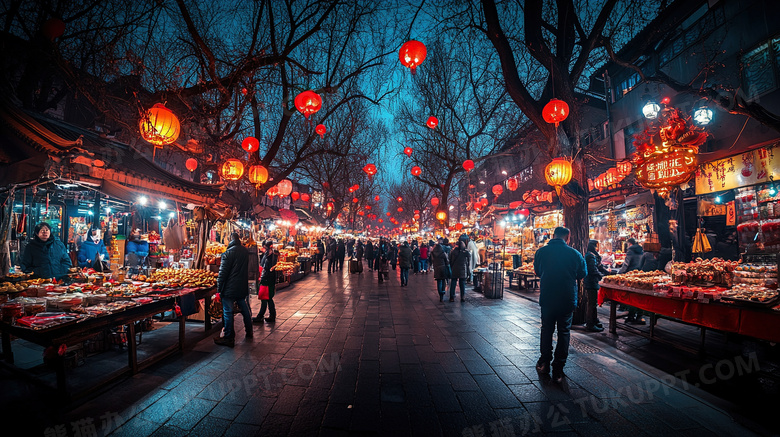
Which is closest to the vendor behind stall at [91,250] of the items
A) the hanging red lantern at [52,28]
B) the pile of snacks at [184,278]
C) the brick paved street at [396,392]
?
the pile of snacks at [184,278]

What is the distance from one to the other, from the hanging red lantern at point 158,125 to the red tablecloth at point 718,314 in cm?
939

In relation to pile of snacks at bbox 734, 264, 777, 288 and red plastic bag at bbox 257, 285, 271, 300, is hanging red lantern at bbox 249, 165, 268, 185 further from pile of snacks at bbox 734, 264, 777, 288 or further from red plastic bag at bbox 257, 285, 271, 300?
pile of snacks at bbox 734, 264, 777, 288

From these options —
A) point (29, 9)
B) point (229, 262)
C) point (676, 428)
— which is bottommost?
point (676, 428)

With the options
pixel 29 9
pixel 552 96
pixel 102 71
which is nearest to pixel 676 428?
pixel 552 96

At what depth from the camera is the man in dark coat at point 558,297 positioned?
421 centimetres

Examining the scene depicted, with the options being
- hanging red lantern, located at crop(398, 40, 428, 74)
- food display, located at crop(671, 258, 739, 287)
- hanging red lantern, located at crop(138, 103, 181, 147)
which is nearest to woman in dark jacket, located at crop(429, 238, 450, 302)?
food display, located at crop(671, 258, 739, 287)

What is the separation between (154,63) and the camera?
8.91 metres

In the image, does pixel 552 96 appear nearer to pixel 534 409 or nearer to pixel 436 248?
pixel 436 248

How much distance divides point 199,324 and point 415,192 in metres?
35.0

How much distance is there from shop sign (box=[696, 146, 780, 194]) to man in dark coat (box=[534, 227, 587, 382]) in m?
6.52

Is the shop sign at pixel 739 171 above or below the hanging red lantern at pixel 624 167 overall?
below

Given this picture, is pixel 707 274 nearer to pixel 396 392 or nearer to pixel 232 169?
pixel 396 392

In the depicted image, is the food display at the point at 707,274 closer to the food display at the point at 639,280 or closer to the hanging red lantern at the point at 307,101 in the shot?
the food display at the point at 639,280

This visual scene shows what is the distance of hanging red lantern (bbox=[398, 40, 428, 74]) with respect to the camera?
19.4ft
